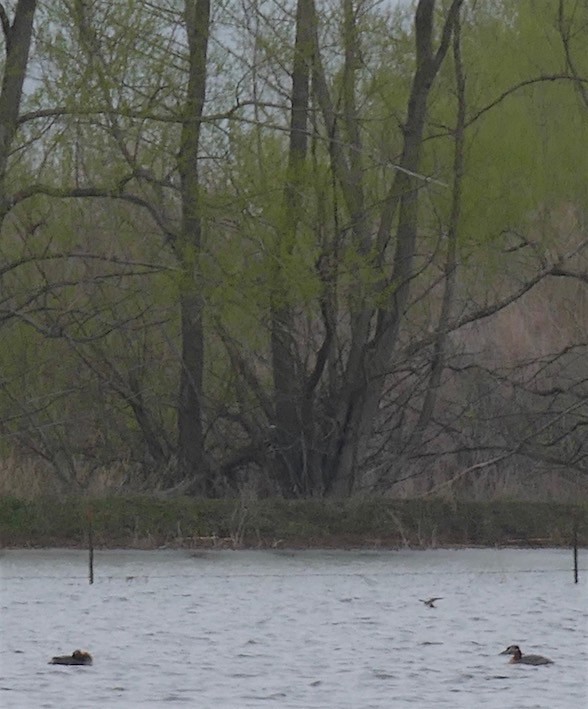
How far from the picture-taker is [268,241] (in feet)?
48.6

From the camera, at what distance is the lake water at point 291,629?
691 cm

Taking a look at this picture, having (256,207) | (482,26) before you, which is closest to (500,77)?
(482,26)

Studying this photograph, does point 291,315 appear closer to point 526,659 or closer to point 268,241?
point 268,241

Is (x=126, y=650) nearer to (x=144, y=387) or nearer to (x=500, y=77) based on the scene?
(x=144, y=387)

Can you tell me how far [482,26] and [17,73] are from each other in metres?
6.19

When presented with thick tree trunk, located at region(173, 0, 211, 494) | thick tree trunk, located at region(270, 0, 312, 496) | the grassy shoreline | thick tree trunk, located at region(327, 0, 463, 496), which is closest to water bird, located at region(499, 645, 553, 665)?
the grassy shoreline

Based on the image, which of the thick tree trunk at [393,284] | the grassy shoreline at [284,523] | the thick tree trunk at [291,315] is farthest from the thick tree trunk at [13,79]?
the thick tree trunk at [393,284]

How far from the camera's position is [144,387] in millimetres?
16969

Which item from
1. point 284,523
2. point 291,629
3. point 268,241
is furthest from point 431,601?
point 268,241

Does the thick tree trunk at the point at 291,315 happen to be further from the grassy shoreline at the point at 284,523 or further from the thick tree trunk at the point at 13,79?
the thick tree trunk at the point at 13,79

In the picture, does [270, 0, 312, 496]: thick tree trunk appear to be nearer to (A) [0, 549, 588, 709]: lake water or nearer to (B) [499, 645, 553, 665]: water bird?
(A) [0, 549, 588, 709]: lake water

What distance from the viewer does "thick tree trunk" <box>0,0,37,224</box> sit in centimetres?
1471

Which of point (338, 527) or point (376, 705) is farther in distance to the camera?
point (338, 527)

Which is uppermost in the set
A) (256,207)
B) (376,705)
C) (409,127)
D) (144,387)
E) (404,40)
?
(404,40)
